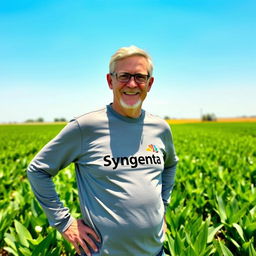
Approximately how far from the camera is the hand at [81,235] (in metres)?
1.66

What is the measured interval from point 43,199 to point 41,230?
1.45 m

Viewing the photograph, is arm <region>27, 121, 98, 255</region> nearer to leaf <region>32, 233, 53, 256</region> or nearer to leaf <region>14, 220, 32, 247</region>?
leaf <region>32, 233, 53, 256</region>

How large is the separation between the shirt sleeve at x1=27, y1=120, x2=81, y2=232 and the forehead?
1.53ft

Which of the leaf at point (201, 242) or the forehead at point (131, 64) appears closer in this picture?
the forehead at point (131, 64)

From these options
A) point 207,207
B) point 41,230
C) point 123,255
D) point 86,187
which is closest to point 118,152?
point 86,187

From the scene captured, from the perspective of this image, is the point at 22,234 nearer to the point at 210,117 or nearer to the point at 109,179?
the point at 109,179

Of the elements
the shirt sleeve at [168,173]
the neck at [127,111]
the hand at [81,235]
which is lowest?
the hand at [81,235]

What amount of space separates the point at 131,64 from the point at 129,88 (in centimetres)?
16

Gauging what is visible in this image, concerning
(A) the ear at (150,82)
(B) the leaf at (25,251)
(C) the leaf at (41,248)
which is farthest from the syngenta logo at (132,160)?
(B) the leaf at (25,251)

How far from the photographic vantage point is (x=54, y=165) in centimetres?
166

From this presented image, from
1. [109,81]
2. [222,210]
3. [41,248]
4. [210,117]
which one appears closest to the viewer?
[109,81]

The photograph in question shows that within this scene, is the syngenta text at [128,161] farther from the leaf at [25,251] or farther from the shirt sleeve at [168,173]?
the leaf at [25,251]

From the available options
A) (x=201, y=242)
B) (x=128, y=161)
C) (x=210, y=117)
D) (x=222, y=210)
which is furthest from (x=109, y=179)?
(x=210, y=117)

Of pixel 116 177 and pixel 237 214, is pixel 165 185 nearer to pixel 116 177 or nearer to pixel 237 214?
pixel 116 177
